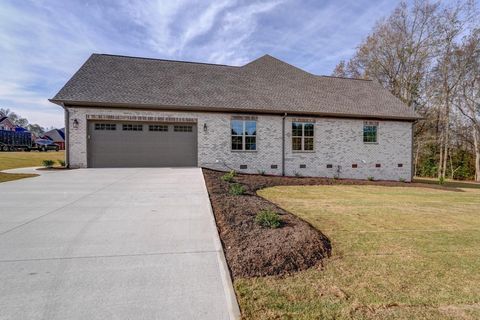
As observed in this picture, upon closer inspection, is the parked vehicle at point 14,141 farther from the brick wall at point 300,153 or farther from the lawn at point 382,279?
the lawn at point 382,279

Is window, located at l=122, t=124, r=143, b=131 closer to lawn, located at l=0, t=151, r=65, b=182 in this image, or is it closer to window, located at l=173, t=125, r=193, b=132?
window, located at l=173, t=125, r=193, b=132

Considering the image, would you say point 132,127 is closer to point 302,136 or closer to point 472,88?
point 302,136

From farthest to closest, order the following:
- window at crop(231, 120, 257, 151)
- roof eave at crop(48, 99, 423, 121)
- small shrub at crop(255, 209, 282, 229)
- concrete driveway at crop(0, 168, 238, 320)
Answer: window at crop(231, 120, 257, 151)
roof eave at crop(48, 99, 423, 121)
small shrub at crop(255, 209, 282, 229)
concrete driveway at crop(0, 168, 238, 320)

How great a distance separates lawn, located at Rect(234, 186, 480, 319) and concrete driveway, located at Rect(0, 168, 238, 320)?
2.03 feet

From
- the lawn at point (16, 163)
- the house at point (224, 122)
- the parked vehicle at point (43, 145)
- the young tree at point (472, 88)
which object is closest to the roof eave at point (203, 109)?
the house at point (224, 122)

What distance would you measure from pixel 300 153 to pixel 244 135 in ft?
11.8

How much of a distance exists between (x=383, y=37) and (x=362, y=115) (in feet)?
54.5

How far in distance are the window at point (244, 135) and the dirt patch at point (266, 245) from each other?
349 inches

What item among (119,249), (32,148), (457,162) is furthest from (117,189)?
(32,148)

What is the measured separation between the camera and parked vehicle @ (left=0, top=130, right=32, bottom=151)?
1400 inches

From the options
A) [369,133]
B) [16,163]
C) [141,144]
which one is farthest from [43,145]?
[369,133]

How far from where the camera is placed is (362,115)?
1537 centimetres

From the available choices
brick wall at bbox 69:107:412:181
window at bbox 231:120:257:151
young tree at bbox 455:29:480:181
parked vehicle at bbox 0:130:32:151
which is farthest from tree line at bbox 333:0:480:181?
parked vehicle at bbox 0:130:32:151

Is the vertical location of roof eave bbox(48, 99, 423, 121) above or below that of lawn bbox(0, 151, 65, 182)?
above
